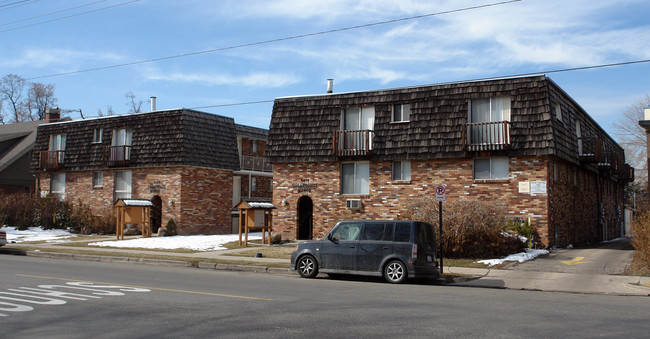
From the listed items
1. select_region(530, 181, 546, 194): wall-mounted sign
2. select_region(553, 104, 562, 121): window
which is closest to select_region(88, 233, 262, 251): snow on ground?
select_region(530, 181, 546, 194): wall-mounted sign

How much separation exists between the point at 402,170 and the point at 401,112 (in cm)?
253

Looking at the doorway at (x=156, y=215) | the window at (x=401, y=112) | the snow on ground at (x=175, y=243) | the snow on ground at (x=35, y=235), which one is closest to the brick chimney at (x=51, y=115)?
the snow on ground at (x=35, y=235)

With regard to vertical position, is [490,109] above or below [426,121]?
above

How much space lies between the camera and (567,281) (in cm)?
1555

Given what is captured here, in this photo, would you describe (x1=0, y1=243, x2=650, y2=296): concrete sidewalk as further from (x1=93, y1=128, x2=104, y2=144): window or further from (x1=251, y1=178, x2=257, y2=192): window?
(x1=251, y1=178, x2=257, y2=192): window

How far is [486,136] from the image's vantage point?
24672 millimetres

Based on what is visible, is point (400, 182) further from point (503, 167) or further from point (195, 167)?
point (195, 167)

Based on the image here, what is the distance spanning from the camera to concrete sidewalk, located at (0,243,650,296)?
14.4m

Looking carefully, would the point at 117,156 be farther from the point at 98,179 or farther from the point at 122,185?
the point at 98,179

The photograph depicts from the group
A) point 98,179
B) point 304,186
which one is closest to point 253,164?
point 98,179

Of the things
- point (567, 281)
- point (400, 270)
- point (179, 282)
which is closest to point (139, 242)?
point (179, 282)

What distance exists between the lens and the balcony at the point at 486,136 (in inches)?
950

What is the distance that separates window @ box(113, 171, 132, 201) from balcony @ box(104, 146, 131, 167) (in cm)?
85

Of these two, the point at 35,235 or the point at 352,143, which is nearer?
the point at 352,143
